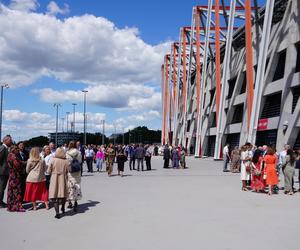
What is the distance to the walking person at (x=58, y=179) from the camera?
31.0ft

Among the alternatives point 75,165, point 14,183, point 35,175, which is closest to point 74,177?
point 75,165

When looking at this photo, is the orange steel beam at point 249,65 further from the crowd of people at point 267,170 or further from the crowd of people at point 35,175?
the crowd of people at point 35,175

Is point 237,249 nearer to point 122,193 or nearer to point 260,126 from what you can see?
point 122,193

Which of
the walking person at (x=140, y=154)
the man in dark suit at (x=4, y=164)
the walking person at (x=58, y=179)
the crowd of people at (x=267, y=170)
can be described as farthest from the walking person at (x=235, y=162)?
the walking person at (x=58, y=179)

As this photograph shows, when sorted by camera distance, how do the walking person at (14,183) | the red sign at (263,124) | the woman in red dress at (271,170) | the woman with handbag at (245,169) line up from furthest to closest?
the red sign at (263,124)
the woman with handbag at (245,169)
the woman in red dress at (271,170)
the walking person at (14,183)

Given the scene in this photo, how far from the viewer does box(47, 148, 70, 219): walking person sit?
372 inches

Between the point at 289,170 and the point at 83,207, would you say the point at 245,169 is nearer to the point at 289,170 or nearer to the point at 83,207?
the point at 289,170

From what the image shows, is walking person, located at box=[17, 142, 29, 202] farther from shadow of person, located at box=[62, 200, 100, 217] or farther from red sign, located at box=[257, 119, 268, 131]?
red sign, located at box=[257, 119, 268, 131]

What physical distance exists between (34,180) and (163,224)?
3974 mm

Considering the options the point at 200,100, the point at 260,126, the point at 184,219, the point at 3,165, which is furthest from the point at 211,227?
the point at 200,100

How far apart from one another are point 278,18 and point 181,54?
32940 millimetres

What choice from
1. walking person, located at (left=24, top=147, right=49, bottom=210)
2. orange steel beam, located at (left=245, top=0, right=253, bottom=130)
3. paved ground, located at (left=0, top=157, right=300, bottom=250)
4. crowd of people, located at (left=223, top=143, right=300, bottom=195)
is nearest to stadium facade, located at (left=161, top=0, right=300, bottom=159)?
orange steel beam, located at (left=245, top=0, right=253, bottom=130)

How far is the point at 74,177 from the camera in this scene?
10.4 meters

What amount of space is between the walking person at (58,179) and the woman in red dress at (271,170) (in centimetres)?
680
